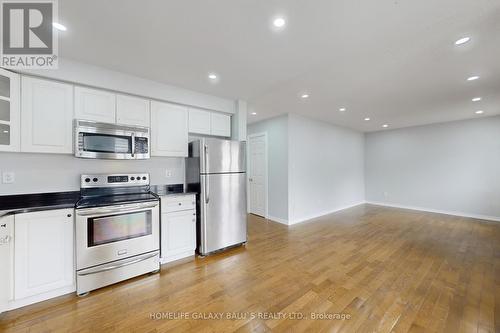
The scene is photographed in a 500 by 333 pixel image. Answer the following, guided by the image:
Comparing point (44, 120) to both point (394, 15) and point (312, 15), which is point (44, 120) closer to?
point (312, 15)

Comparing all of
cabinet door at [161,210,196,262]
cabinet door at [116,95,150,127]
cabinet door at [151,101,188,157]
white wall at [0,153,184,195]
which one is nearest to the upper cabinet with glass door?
white wall at [0,153,184,195]

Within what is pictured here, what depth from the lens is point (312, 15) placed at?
168cm

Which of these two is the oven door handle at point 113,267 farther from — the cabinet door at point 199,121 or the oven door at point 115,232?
the cabinet door at point 199,121

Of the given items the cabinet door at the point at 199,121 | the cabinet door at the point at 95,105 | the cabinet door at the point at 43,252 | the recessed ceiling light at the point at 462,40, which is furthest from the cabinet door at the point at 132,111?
the recessed ceiling light at the point at 462,40

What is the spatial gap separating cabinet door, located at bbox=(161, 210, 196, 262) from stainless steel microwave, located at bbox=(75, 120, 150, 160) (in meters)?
0.95

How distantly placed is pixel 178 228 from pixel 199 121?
Result: 1.72m

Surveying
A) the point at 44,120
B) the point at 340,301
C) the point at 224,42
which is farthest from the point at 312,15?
the point at 44,120

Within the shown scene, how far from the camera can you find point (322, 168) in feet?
18.3

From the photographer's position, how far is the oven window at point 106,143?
2469 millimetres

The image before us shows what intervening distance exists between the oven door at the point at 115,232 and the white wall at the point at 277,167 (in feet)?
9.51

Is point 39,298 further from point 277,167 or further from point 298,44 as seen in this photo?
point 277,167

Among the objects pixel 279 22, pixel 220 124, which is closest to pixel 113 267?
pixel 220 124

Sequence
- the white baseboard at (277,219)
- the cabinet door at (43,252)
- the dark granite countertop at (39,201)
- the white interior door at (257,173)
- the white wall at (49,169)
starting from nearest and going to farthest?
the cabinet door at (43,252)
the dark granite countertop at (39,201)
the white wall at (49,169)
the white baseboard at (277,219)
the white interior door at (257,173)

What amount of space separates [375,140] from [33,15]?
806 cm
